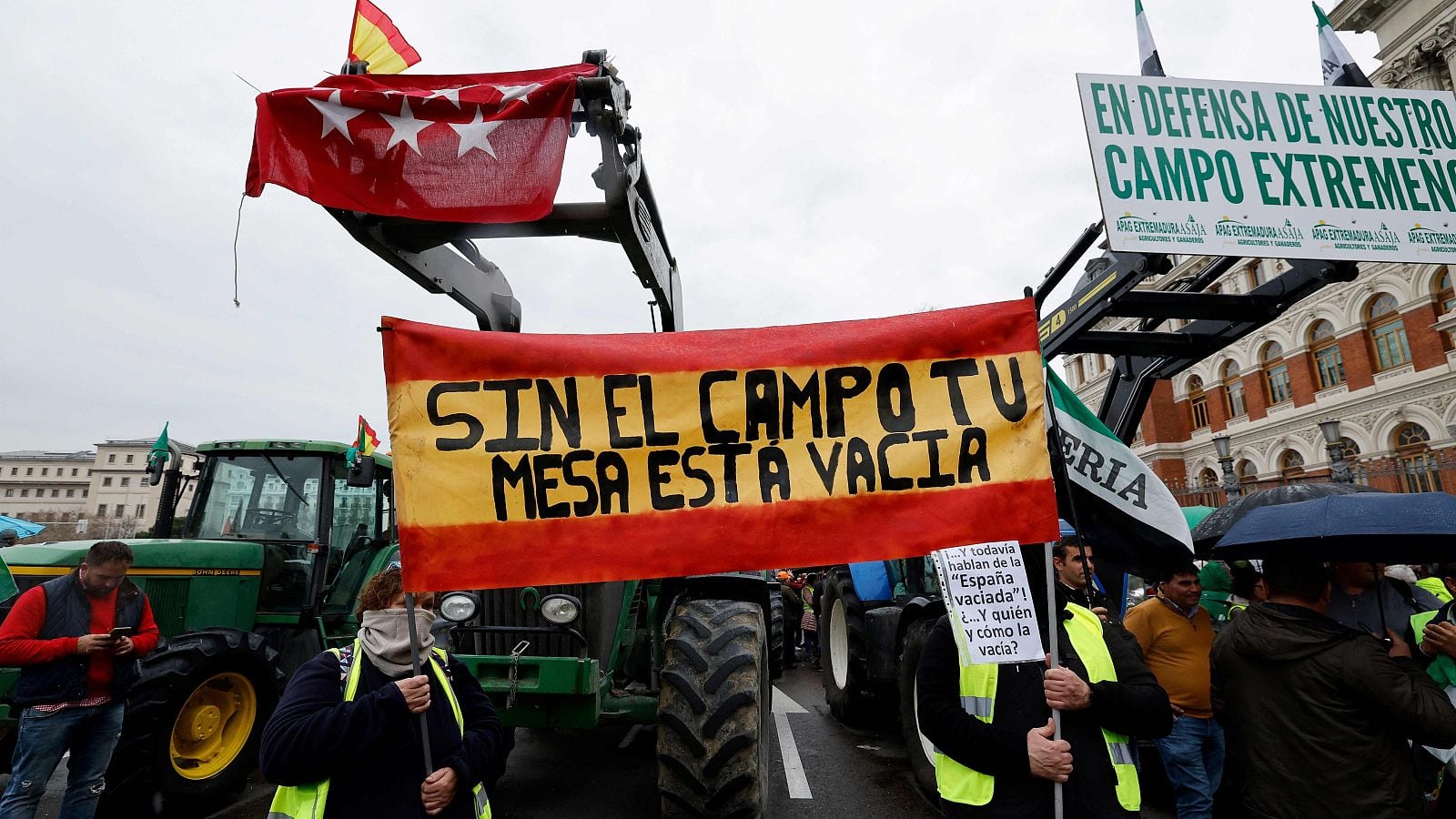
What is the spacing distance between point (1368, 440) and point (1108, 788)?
89.1ft

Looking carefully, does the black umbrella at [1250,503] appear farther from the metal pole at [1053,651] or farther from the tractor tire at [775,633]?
the tractor tire at [775,633]

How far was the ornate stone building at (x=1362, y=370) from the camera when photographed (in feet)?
62.1

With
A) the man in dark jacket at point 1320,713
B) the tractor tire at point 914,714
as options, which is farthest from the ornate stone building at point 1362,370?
the man in dark jacket at point 1320,713

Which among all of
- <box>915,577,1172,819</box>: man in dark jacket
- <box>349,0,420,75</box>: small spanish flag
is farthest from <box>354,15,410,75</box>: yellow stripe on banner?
<box>915,577,1172,819</box>: man in dark jacket

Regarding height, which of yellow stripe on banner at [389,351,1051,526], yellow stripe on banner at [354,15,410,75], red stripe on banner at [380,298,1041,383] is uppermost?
yellow stripe on banner at [354,15,410,75]

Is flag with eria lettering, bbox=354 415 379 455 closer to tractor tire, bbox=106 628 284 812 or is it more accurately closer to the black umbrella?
tractor tire, bbox=106 628 284 812

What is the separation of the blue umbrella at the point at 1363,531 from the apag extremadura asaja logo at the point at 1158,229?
1553 millimetres

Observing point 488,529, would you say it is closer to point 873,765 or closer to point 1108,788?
point 1108,788

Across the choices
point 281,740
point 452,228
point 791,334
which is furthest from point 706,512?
point 452,228

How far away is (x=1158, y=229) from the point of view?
4055 mm

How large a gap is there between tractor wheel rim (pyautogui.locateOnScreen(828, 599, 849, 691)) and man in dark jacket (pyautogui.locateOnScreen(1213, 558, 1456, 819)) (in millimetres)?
4843

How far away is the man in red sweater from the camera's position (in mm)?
3816

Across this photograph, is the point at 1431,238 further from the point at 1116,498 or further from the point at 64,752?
the point at 64,752

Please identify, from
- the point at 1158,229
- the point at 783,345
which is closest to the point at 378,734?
the point at 783,345
